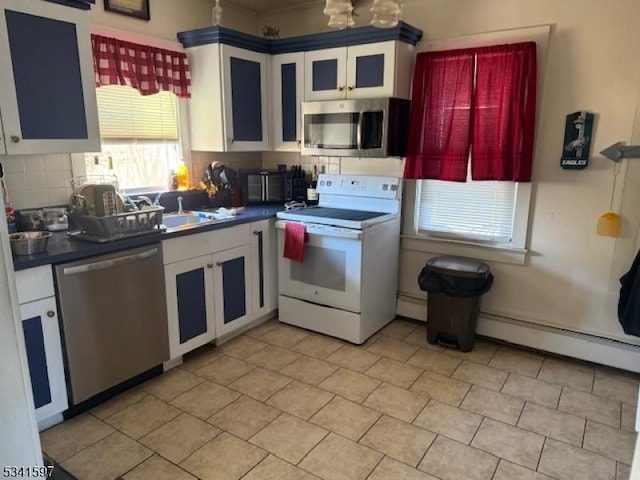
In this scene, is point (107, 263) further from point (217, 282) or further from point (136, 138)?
point (136, 138)

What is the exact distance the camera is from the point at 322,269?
3.27m

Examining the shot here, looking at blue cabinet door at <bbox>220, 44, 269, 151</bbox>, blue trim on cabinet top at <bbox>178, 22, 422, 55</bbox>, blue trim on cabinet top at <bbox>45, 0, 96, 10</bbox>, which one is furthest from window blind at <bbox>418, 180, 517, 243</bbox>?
blue trim on cabinet top at <bbox>45, 0, 96, 10</bbox>

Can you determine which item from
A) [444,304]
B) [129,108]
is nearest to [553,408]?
[444,304]

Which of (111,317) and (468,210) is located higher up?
(468,210)

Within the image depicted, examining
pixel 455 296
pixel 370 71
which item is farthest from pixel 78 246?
pixel 455 296

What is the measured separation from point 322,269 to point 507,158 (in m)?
1.47

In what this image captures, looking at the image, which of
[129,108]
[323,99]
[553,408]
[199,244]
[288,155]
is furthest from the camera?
[288,155]

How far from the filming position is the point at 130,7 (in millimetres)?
2973

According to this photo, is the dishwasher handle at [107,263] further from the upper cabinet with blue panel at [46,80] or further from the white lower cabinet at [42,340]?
the upper cabinet with blue panel at [46,80]

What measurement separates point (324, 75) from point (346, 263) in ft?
4.70

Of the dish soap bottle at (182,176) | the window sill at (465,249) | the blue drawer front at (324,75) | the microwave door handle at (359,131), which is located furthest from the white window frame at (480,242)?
the dish soap bottle at (182,176)

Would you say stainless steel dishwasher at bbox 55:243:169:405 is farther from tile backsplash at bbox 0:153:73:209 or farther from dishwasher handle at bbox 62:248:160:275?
tile backsplash at bbox 0:153:73:209

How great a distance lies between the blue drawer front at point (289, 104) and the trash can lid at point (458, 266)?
4.92 ft

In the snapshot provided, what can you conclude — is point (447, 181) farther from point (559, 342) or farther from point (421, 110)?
point (559, 342)
